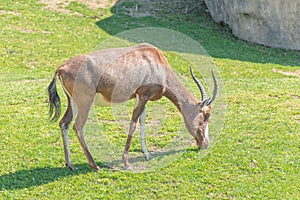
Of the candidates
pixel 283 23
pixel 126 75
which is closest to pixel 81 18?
pixel 283 23

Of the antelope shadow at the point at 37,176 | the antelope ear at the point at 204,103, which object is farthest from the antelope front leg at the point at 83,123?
the antelope ear at the point at 204,103

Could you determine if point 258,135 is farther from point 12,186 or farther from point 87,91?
point 12,186

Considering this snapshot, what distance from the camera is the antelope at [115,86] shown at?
7430 millimetres

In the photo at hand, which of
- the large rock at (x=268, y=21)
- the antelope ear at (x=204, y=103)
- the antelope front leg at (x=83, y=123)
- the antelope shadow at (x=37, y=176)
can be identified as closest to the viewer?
the antelope shadow at (x=37, y=176)

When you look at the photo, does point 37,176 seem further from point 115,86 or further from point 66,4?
point 66,4

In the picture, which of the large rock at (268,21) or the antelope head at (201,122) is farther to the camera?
the large rock at (268,21)

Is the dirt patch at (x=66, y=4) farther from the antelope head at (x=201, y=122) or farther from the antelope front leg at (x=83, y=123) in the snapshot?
the antelope front leg at (x=83, y=123)

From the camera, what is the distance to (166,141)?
916 cm

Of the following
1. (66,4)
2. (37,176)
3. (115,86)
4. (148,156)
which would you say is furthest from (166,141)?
(66,4)

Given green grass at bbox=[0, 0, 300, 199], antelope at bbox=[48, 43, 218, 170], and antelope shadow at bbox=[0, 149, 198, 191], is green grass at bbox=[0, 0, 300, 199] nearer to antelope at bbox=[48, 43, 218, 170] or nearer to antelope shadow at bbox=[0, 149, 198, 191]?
antelope shadow at bbox=[0, 149, 198, 191]

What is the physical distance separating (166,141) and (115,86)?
80.0 inches

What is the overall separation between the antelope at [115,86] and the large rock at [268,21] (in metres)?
11.8

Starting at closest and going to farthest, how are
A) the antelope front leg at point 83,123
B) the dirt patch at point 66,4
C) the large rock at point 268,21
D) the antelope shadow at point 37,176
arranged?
Result: 1. the antelope shadow at point 37,176
2. the antelope front leg at point 83,123
3. the large rock at point 268,21
4. the dirt patch at point 66,4

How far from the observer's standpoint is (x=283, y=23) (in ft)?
62.4
